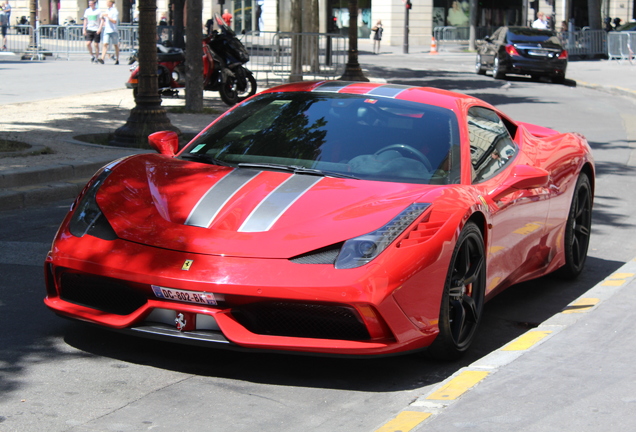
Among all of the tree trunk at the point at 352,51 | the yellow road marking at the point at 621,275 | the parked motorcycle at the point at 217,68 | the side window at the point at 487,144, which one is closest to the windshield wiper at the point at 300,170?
the side window at the point at 487,144

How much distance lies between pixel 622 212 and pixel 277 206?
550 centimetres

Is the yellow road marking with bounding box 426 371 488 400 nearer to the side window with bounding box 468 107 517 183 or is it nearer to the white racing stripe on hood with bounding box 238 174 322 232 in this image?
the white racing stripe on hood with bounding box 238 174 322 232

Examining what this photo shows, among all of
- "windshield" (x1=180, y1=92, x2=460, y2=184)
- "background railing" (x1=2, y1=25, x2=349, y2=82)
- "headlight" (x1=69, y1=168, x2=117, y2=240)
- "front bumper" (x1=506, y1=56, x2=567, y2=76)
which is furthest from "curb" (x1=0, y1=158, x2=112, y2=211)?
"front bumper" (x1=506, y1=56, x2=567, y2=76)

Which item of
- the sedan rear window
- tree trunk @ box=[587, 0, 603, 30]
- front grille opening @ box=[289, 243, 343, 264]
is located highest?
tree trunk @ box=[587, 0, 603, 30]

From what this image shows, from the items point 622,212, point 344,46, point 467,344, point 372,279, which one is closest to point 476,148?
point 467,344

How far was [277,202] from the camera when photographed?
170 inches

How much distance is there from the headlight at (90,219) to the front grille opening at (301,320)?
2.57ft

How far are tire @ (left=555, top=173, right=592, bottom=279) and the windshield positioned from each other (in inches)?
58.2

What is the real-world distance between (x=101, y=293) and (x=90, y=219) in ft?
1.32

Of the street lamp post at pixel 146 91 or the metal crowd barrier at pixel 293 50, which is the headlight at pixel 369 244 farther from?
the metal crowd barrier at pixel 293 50

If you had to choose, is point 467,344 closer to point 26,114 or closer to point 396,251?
point 396,251

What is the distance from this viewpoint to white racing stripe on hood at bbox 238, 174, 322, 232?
163 inches

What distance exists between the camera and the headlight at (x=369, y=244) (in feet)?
12.9

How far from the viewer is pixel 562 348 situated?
14.4ft
